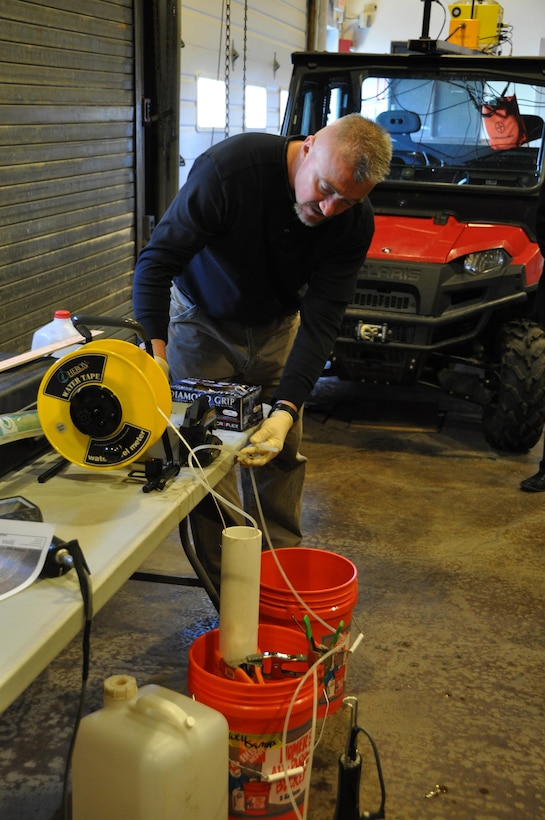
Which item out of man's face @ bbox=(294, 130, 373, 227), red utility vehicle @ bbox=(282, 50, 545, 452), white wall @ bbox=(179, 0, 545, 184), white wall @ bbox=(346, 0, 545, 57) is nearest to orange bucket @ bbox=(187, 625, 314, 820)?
man's face @ bbox=(294, 130, 373, 227)

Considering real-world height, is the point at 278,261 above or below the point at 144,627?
above

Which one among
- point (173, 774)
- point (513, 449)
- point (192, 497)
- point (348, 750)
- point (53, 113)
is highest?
point (53, 113)

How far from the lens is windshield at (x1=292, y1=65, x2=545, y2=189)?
4.60 meters


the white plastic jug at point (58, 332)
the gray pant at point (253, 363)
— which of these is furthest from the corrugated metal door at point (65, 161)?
the white plastic jug at point (58, 332)

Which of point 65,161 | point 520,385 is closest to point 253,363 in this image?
point 520,385

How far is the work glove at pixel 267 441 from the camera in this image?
200cm

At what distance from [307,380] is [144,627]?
3.38 feet

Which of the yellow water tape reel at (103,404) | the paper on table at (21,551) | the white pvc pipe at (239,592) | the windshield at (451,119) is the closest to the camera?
the paper on table at (21,551)

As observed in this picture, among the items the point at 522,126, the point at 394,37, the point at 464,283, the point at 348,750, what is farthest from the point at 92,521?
the point at 394,37

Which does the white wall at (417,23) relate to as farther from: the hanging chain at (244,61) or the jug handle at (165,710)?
the jug handle at (165,710)

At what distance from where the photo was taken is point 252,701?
67.9 inches

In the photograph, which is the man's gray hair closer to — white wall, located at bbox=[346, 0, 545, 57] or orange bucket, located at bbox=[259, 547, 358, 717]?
orange bucket, located at bbox=[259, 547, 358, 717]

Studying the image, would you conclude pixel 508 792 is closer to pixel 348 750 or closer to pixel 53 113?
pixel 348 750

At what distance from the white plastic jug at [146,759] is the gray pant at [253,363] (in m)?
1.01
